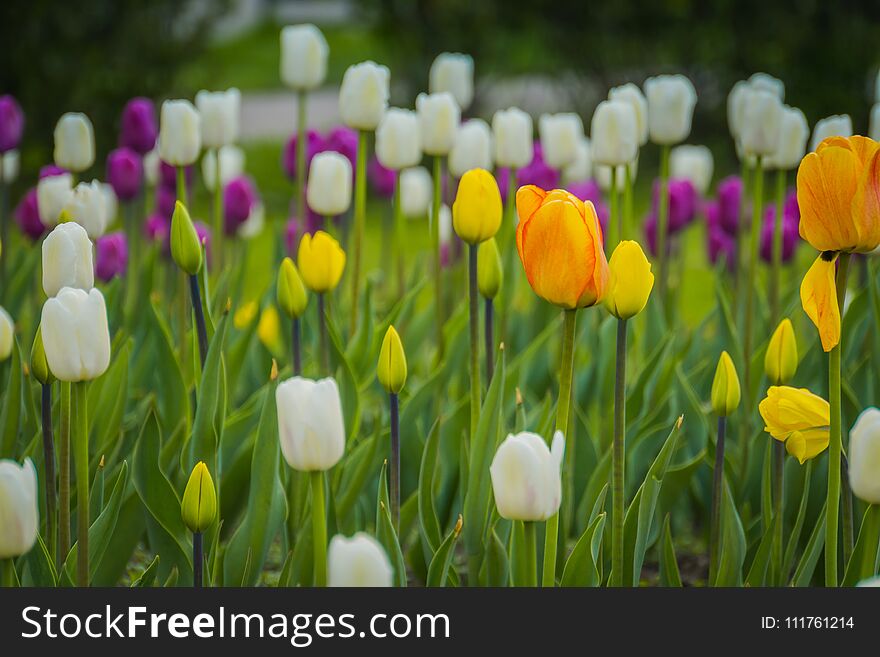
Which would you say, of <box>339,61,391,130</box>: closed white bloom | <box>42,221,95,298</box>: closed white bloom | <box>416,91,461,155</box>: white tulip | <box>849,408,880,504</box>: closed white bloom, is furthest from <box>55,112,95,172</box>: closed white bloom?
<box>849,408,880,504</box>: closed white bloom

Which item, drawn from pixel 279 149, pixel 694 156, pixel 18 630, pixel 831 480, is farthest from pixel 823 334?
pixel 279 149

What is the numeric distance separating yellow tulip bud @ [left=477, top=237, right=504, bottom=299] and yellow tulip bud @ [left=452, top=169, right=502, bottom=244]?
0.11 feet

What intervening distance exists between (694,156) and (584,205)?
2.25m

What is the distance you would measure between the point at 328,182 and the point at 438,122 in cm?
24

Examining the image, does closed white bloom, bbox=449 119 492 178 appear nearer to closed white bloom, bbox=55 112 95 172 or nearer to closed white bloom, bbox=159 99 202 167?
closed white bloom, bbox=159 99 202 167

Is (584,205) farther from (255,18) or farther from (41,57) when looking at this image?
(255,18)

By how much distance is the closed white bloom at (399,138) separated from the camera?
226cm

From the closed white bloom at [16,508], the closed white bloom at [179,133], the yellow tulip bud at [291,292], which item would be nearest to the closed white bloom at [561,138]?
the closed white bloom at [179,133]

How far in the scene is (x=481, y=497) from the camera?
162cm

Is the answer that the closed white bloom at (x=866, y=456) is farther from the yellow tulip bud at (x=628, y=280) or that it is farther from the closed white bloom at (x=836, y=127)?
the closed white bloom at (x=836, y=127)

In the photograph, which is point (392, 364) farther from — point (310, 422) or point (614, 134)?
point (614, 134)

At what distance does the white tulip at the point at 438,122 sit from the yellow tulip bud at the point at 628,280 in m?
0.94

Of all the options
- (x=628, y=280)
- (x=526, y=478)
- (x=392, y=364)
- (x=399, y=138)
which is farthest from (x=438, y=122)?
(x=526, y=478)

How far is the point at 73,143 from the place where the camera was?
7.64 ft
